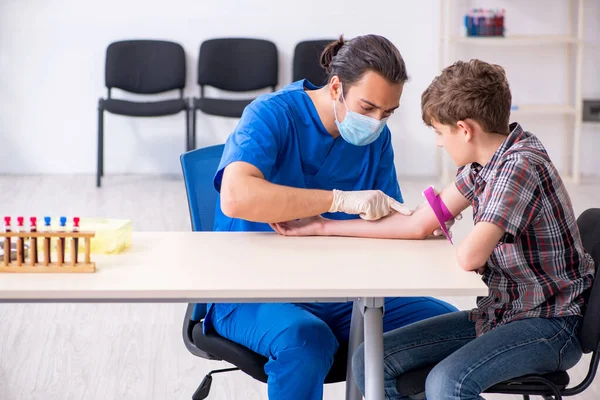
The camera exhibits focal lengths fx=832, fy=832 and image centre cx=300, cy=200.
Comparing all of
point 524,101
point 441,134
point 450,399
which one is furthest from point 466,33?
point 450,399

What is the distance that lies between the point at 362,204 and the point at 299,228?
144 millimetres

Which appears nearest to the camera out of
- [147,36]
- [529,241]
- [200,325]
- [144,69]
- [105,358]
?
[529,241]

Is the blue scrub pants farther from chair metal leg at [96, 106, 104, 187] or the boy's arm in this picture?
chair metal leg at [96, 106, 104, 187]

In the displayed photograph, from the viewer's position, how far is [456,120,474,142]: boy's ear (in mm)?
1620

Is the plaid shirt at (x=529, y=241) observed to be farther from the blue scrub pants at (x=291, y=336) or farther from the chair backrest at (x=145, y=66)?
the chair backrest at (x=145, y=66)

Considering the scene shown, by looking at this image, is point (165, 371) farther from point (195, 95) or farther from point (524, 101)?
point (524, 101)

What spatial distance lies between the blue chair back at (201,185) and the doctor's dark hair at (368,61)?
0.36 meters

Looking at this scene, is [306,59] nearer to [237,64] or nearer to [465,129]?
[237,64]

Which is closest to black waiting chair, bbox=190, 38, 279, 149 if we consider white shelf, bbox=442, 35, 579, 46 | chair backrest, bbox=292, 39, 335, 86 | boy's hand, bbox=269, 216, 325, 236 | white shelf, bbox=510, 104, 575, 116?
chair backrest, bbox=292, 39, 335, 86

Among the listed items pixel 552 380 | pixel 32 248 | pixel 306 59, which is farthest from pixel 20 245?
pixel 306 59

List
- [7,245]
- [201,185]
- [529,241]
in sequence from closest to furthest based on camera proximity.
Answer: [7,245], [529,241], [201,185]

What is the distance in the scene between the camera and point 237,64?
5.05m

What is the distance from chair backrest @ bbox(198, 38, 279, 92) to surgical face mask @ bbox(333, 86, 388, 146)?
3236mm

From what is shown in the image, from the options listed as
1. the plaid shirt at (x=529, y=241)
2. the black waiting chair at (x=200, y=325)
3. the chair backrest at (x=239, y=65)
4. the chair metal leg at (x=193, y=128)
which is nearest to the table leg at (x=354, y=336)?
the black waiting chair at (x=200, y=325)
